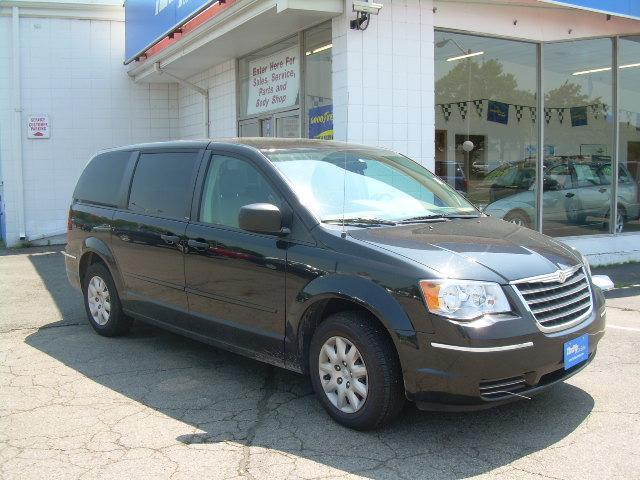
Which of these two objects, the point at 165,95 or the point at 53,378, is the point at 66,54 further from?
the point at 53,378

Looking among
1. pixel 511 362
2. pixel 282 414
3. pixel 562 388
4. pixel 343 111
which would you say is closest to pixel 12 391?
pixel 282 414

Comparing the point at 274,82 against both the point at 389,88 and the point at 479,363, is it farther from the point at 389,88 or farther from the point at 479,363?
the point at 479,363

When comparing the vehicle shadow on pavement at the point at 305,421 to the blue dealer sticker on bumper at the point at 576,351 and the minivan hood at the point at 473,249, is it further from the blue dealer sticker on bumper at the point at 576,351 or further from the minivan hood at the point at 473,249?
the minivan hood at the point at 473,249

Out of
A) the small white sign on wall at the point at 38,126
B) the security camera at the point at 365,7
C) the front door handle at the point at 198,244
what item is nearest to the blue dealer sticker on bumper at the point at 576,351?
the front door handle at the point at 198,244

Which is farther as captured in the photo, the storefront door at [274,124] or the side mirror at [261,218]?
the storefront door at [274,124]

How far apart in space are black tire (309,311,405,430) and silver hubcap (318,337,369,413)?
0.04 meters

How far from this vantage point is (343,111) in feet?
27.4

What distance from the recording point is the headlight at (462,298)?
11.8 ft

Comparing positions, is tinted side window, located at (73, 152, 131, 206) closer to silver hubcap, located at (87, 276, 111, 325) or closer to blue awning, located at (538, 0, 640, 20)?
silver hubcap, located at (87, 276, 111, 325)

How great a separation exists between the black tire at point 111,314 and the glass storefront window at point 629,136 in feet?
26.9

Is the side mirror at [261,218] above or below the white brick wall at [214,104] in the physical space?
below

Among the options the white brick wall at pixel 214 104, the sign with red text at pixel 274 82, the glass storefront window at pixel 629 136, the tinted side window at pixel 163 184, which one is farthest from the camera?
the white brick wall at pixel 214 104

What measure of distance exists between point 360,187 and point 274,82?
20.5 ft

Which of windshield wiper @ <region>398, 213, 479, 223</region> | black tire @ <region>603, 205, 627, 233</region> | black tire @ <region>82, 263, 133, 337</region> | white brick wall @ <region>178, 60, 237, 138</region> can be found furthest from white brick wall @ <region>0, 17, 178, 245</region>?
windshield wiper @ <region>398, 213, 479, 223</region>
